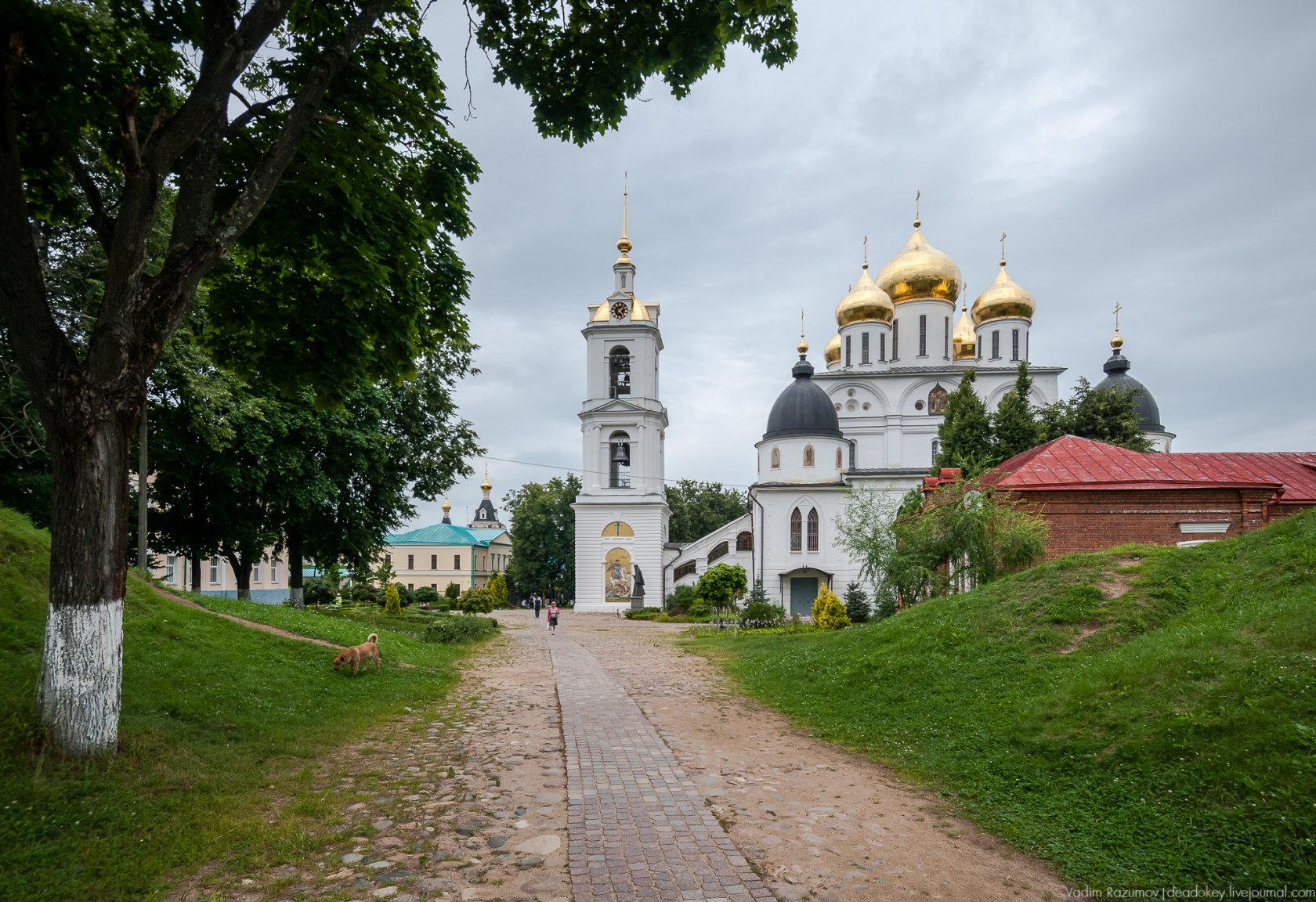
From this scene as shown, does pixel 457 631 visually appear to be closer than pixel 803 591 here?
Yes

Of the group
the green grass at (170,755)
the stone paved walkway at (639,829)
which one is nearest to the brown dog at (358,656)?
the green grass at (170,755)

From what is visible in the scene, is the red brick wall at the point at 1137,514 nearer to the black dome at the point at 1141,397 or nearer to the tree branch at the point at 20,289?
the tree branch at the point at 20,289

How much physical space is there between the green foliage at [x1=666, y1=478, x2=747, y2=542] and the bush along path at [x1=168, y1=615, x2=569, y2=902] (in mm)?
46213

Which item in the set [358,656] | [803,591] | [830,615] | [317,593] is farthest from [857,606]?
[317,593]

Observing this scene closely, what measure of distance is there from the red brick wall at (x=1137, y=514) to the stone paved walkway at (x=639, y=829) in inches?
444

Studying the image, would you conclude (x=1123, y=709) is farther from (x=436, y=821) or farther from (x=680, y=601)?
(x=680, y=601)

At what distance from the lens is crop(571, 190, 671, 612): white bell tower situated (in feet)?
127

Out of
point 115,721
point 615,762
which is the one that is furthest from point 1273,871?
point 115,721

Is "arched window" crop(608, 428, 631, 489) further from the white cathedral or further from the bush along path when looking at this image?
the bush along path

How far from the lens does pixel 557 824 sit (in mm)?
5363

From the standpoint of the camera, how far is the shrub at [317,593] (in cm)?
3619

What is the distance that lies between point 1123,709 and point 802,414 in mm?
28464

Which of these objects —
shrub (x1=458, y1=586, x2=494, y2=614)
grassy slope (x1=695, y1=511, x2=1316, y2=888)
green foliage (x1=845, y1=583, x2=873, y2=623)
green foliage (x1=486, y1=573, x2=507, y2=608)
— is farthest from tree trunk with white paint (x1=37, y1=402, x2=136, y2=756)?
green foliage (x1=486, y1=573, x2=507, y2=608)

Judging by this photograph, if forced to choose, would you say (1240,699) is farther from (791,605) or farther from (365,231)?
(791,605)
